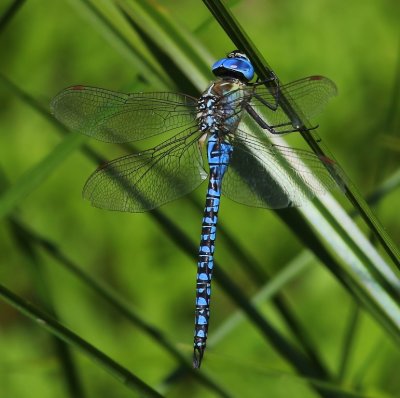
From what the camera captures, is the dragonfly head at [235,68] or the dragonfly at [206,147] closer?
the dragonfly at [206,147]

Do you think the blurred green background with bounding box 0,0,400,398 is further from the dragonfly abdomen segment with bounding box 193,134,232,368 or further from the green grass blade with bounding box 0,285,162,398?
the green grass blade with bounding box 0,285,162,398

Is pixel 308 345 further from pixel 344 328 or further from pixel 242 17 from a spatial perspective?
pixel 242 17

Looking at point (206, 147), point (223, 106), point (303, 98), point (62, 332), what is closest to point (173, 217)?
point (206, 147)

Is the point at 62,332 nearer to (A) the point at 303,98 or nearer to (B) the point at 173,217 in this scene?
(A) the point at 303,98

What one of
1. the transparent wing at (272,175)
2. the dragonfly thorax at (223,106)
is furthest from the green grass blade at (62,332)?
the dragonfly thorax at (223,106)

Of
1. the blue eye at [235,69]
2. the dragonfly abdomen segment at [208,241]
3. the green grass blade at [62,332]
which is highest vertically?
the blue eye at [235,69]

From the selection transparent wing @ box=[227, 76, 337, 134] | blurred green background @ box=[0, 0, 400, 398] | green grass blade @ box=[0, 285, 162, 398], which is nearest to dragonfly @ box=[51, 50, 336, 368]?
transparent wing @ box=[227, 76, 337, 134]

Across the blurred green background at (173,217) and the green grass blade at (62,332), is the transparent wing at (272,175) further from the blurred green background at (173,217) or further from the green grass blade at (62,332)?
the blurred green background at (173,217)
